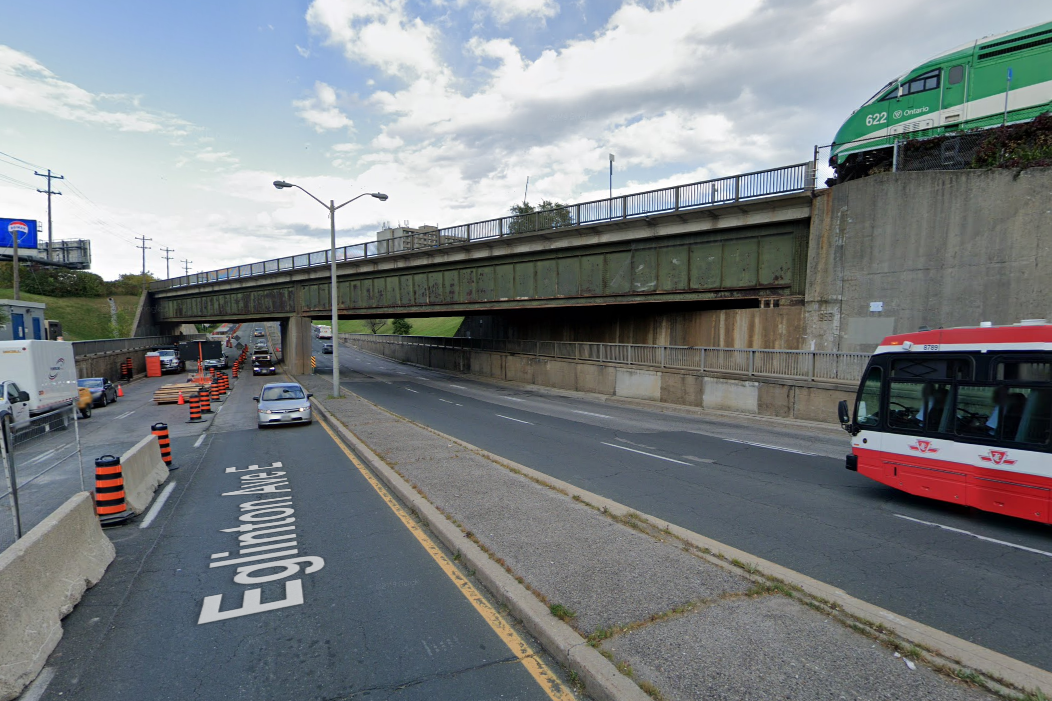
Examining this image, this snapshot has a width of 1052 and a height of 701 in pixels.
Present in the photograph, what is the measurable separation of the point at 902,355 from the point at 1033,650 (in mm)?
5266

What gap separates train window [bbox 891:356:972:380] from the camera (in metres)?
7.65

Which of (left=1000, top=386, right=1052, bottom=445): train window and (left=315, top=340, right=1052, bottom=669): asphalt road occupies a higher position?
(left=1000, top=386, right=1052, bottom=445): train window

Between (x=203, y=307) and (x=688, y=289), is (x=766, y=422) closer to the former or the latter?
(x=688, y=289)

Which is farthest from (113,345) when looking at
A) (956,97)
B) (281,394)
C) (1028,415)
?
(956,97)

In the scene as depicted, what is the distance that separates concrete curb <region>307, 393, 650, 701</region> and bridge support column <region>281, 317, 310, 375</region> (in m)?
36.5

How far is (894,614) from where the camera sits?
4570 mm

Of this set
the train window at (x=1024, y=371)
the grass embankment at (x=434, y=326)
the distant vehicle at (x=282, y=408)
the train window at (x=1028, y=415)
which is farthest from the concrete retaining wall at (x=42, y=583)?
the grass embankment at (x=434, y=326)

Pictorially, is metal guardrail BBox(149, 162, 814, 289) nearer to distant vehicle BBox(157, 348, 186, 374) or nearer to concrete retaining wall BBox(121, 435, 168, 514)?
distant vehicle BBox(157, 348, 186, 374)

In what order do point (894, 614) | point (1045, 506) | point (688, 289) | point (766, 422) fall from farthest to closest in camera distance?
point (688, 289)
point (766, 422)
point (1045, 506)
point (894, 614)

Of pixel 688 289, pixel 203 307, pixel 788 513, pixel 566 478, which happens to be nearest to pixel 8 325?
pixel 203 307

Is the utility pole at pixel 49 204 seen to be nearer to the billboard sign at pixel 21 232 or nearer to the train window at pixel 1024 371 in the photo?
the billboard sign at pixel 21 232

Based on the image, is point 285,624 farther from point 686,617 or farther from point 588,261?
point 588,261

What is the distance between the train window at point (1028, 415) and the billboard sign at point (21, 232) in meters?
61.8

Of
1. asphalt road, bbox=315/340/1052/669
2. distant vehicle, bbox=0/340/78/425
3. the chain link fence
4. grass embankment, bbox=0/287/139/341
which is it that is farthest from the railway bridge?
grass embankment, bbox=0/287/139/341
